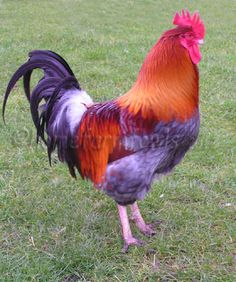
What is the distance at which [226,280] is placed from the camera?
2.61 m

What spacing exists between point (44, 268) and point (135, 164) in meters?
0.81

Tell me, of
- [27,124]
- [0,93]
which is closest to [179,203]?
[27,124]

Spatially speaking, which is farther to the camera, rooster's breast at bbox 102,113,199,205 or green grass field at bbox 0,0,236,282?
green grass field at bbox 0,0,236,282

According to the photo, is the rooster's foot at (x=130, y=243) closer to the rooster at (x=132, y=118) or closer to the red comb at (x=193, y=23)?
the rooster at (x=132, y=118)

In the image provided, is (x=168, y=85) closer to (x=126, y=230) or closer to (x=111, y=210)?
(x=126, y=230)

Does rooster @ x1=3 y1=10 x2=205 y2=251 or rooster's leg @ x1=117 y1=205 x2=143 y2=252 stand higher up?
rooster @ x1=3 y1=10 x2=205 y2=251

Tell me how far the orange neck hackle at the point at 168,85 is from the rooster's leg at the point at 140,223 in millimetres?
787

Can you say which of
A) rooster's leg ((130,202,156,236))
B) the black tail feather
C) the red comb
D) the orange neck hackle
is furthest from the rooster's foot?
the red comb

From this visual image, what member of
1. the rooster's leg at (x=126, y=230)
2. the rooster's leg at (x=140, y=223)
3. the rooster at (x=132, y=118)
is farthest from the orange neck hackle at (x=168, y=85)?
the rooster's leg at (x=140, y=223)

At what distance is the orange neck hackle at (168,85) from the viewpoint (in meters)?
2.55

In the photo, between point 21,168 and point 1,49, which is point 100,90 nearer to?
point 21,168

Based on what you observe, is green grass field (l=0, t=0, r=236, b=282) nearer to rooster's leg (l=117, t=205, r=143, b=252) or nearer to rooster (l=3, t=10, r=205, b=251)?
rooster's leg (l=117, t=205, r=143, b=252)

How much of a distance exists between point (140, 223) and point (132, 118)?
2.69ft

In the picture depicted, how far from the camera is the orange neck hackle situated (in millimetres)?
2551
